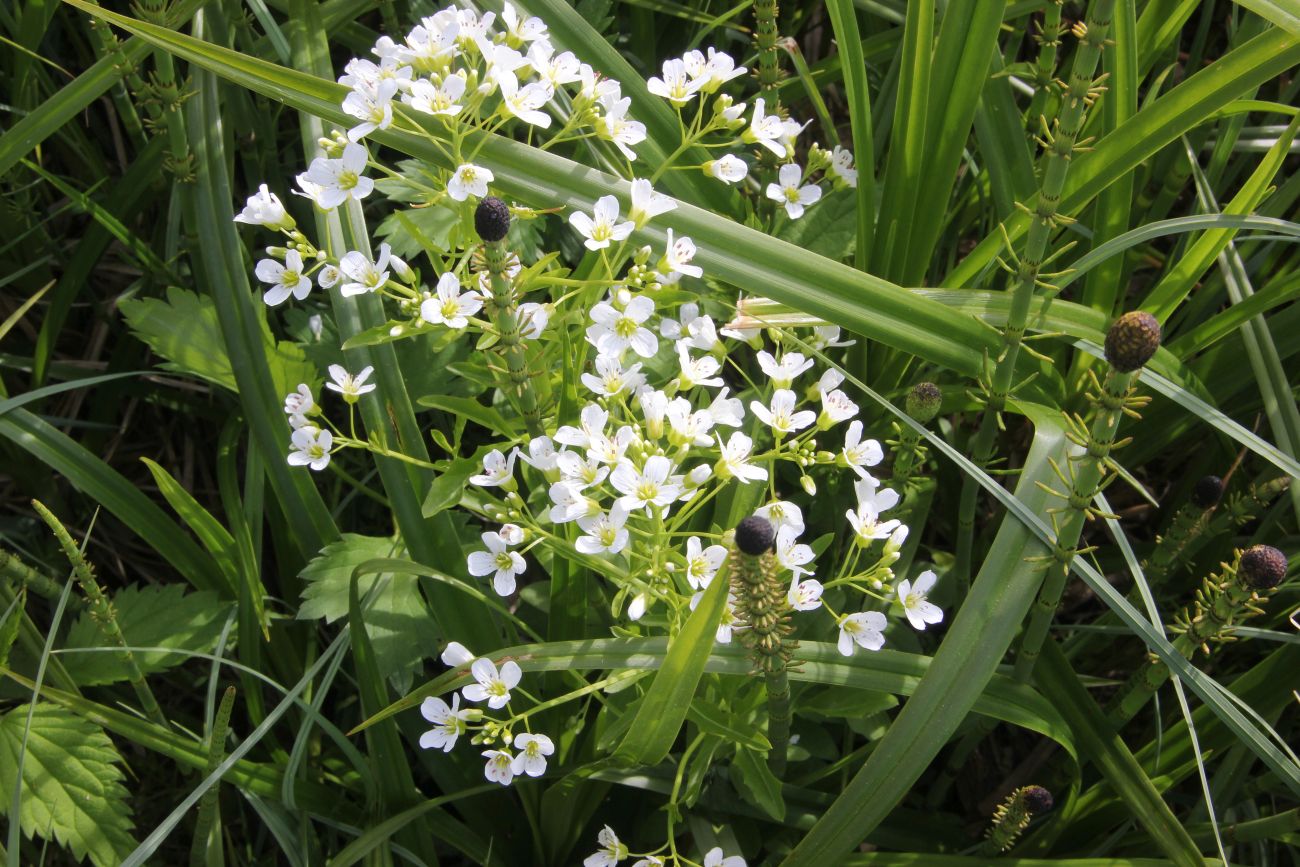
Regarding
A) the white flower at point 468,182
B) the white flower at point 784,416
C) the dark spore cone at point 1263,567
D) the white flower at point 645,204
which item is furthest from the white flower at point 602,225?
the dark spore cone at point 1263,567

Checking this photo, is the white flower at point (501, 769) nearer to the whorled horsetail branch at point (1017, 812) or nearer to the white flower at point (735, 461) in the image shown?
the white flower at point (735, 461)

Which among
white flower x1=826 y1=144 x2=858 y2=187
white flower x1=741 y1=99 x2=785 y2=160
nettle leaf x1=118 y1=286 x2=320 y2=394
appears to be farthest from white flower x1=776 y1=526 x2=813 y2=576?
nettle leaf x1=118 y1=286 x2=320 y2=394

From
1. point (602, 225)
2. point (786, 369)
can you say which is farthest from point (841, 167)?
point (602, 225)

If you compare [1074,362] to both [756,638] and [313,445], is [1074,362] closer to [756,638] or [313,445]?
[756,638]

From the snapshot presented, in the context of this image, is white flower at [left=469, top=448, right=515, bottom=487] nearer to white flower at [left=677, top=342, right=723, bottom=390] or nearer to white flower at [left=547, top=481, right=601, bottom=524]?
white flower at [left=547, top=481, right=601, bottom=524]

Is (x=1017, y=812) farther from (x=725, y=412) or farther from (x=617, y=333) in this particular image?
(x=617, y=333)

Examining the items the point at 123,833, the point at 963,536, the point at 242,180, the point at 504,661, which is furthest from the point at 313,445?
the point at 242,180
